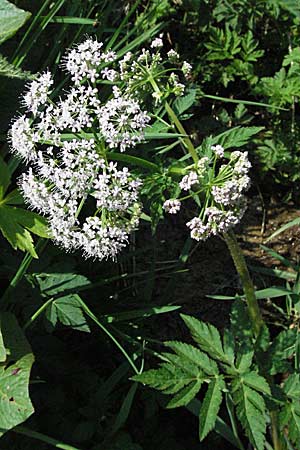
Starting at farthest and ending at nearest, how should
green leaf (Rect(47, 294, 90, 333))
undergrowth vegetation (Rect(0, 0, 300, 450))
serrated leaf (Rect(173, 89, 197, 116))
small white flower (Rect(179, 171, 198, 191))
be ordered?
green leaf (Rect(47, 294, 90, 333)), serrated leaf (Rect(173, 89, 197, 116)), undergrowth vegetation (Rect(0, 0, 300, 450)), small white flower (Rect(179, 171, 198, 191))

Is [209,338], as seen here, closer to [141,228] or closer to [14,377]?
[14,377]

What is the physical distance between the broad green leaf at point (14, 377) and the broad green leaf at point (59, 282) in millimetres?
158

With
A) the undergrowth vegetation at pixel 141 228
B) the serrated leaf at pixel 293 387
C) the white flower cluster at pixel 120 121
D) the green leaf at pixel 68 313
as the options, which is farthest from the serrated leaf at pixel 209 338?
the white flower cluster at pixel 120 121

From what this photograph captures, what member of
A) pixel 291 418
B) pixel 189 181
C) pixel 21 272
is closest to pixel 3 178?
pixel 21 272

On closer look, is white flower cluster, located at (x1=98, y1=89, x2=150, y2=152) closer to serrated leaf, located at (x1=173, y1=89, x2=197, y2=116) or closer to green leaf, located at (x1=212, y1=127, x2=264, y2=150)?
green leaf, located at (x1=212, y1=127, x2=264, y2=150)

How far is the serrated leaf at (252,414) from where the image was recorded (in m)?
2.02

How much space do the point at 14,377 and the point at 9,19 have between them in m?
1.22

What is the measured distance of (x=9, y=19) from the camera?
239 cm

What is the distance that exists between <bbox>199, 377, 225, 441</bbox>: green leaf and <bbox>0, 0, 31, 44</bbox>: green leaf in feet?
4.39

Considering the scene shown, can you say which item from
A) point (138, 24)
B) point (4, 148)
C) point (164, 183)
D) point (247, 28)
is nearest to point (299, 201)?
point (247, 28)

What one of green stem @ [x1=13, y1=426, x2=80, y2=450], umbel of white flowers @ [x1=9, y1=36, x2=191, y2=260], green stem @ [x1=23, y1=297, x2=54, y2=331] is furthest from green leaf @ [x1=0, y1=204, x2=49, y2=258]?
green stem @ [x1=13, y1=426, x2=80, y2=450]

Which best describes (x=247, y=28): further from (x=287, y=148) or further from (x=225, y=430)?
(x=225, y=430)

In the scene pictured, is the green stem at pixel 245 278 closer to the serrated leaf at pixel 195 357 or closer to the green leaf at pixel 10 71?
the serrated leaf at pixel 195 357

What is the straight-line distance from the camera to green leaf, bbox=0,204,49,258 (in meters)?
2.14
